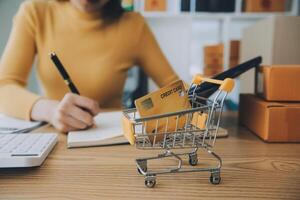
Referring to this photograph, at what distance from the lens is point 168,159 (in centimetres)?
47

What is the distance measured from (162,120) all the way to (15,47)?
0.80m

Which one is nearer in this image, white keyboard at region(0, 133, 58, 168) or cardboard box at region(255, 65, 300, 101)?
white keyboard at region(0, 133, 58, 168)

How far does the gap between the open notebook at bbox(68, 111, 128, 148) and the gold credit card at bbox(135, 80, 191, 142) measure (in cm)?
20

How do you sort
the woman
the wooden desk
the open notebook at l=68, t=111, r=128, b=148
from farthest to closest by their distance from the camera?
the woman < the open notebook at l=68, t=111, r=128, b=148 < the wooden desk

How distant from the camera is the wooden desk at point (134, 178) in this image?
35 centimetres

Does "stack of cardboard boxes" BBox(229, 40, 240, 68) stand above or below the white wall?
below

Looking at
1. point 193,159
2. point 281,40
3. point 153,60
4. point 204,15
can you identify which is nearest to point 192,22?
point 204,15

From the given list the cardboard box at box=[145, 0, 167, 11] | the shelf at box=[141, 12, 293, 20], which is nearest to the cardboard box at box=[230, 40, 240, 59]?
the shelf at box=[141, 12, 293, 20]

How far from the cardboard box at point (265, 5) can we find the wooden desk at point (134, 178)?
61.4 inches

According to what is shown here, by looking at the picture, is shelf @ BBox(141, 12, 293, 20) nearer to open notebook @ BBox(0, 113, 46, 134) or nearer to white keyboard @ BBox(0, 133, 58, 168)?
open notebook @ BBox(0, 113, 46, 134)

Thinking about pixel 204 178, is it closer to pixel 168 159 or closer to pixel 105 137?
pixel 168 159

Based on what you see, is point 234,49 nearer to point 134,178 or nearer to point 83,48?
point 83,48

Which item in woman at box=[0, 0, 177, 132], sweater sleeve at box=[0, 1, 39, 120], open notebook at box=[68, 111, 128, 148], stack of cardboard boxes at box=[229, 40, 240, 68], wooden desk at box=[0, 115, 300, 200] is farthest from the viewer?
stack of cardboard boxes at box=[229, 40, 240, 68]

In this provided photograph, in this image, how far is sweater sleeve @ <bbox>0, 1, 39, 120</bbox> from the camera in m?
0.78
